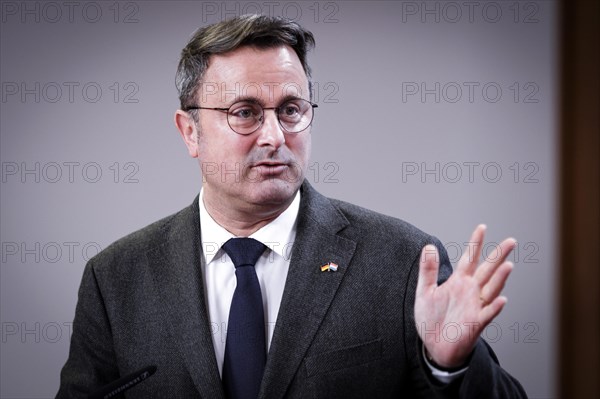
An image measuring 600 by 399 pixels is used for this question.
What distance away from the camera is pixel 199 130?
1888mm

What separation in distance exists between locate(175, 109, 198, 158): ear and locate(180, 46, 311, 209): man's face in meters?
0.13

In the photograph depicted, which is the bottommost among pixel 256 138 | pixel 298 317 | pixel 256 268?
pixel 298 317

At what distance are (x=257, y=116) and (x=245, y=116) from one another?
0.03 m

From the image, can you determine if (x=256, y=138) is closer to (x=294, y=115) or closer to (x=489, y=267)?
(x=294, y=115)

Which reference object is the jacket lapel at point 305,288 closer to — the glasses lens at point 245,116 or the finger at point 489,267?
the glasses lens at point 245,116

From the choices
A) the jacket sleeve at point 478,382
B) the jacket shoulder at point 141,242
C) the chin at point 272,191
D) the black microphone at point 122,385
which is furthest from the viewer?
the jacket shoulder at point 141,242

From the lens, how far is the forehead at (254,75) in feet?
5.70

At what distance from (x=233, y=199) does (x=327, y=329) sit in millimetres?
414

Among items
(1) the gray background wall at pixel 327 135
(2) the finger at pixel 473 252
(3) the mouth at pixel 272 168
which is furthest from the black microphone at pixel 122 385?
(1) the gray background wall at pixel 327 135

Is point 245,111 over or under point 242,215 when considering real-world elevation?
over

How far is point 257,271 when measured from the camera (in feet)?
5.73

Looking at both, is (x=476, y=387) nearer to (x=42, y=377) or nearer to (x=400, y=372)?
(x=400, y=372)

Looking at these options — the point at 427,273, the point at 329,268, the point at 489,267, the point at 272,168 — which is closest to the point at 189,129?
the point at 272,168

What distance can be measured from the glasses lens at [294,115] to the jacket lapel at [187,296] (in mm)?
366
